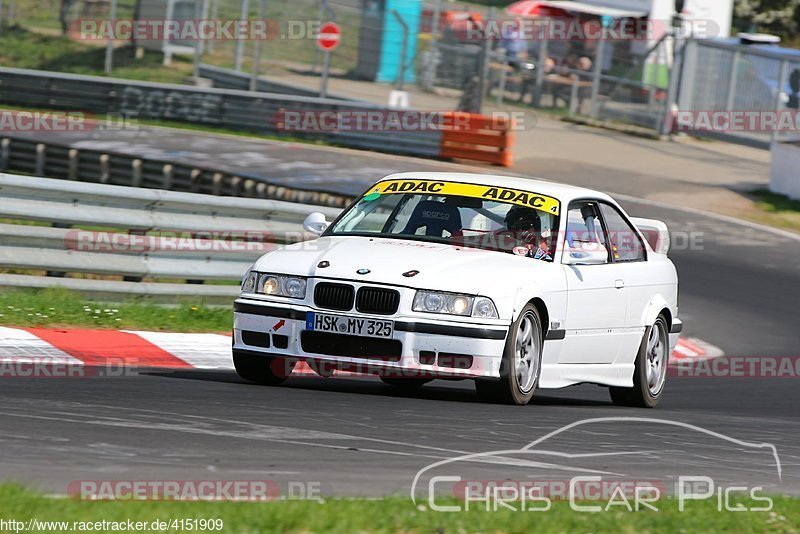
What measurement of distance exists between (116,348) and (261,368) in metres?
1.74

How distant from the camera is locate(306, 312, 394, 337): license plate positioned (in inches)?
310

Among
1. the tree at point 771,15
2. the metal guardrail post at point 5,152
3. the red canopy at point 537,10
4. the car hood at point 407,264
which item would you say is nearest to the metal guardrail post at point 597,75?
the red canopy at point 537,10

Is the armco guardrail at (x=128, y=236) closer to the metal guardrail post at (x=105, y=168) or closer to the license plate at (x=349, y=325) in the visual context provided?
the license plate at (x=349, y=325)

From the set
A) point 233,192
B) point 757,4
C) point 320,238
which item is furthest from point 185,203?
point 757,4

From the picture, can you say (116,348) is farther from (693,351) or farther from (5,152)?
(5,152)

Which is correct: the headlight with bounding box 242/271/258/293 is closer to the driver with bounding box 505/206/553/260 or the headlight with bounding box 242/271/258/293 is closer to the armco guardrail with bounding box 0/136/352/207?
the driver with bounding box 505/206/553/260

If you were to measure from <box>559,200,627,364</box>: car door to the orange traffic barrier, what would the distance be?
711 inches

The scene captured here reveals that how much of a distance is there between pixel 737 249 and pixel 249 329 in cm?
1354

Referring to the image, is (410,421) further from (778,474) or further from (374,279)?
(778,474)

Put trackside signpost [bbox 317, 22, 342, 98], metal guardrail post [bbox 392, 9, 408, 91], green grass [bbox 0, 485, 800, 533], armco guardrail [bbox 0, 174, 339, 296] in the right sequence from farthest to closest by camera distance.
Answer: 1. metal guardrail post [bbox 392, 9, 408, 91]
2. trackside signpost [bbox 317, 22, 342, 98]
3. armco guardrail [bbox 0, 174, 339, 296]
4. green grass [bbox 0, 485, 800, 533]

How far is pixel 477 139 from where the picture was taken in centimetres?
2764

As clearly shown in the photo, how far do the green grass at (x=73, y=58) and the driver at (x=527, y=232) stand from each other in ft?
92.5

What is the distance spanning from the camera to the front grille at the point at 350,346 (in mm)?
7867

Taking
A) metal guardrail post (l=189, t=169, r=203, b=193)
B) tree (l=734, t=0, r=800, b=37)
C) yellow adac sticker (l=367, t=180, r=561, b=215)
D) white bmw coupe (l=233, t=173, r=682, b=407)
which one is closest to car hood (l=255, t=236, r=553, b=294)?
white bmw coupe (l=233, t=173, r=682, b=407)
